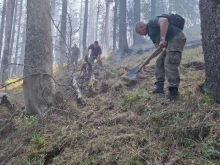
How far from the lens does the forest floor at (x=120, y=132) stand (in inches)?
114

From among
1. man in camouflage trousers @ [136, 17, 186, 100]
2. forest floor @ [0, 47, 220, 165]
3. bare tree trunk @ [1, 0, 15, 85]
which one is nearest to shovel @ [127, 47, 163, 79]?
man in camouflage trousers @ [136, 17, 186, 100]

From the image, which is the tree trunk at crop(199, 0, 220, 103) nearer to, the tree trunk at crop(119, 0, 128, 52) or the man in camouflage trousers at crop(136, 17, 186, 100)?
the man in camouflage trousers at crop(136, 17, 186, 100)

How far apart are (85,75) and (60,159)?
5109 mm

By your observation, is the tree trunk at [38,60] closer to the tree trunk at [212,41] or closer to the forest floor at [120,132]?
the forest floor at [120,132]

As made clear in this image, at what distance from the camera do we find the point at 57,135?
4008 millimetres

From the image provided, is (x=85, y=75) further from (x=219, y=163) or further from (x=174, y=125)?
(x=219, y=163)

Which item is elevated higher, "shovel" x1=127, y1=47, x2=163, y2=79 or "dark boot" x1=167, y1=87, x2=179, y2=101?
"shovel" x1=127, y1=47, x2=163, y2=79

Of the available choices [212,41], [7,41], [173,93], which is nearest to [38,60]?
[173,93]

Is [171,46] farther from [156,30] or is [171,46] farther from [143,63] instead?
[143,63]

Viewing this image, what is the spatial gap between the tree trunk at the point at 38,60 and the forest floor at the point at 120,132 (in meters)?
0.34

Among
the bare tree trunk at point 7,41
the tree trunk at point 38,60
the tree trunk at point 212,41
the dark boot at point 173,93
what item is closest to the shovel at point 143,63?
the dark boot at point 173,93

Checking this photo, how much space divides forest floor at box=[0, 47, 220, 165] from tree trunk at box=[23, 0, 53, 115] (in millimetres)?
340

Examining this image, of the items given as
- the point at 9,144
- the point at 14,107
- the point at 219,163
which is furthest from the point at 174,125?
the point at 14,107

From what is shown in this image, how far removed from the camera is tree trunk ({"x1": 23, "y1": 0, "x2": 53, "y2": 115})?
17.0 ft
